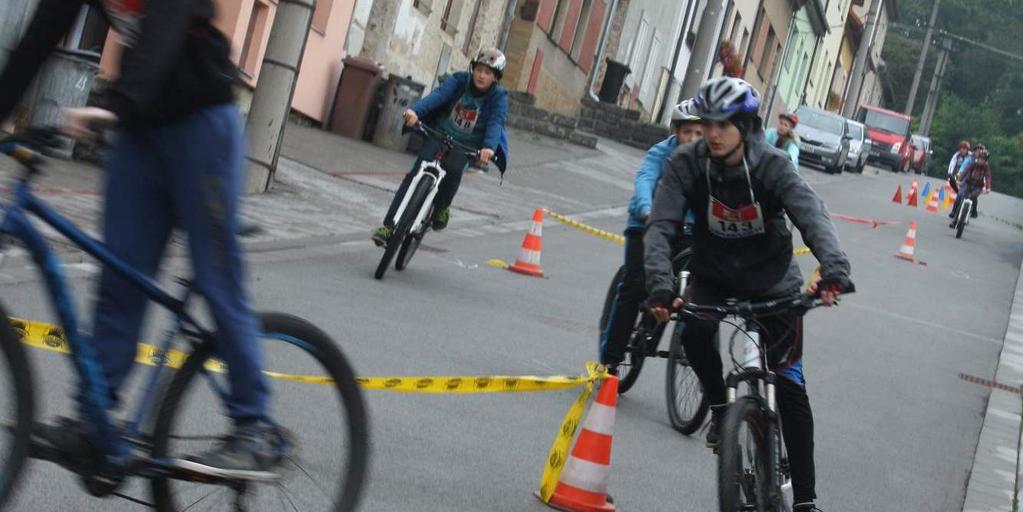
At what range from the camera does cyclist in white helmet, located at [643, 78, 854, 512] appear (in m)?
6.12

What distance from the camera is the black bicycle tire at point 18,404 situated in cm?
423

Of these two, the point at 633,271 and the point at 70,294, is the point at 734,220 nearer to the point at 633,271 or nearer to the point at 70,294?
the point at 633,271

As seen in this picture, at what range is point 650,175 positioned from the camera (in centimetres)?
938

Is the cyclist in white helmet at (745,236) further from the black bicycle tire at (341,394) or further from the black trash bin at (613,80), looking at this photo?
the black trash bin at (613,80)

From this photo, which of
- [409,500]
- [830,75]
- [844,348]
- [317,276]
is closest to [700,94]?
[409,500]

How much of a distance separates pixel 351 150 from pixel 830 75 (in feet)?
221

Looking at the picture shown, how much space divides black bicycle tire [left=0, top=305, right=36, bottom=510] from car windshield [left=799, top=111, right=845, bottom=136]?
145 feet

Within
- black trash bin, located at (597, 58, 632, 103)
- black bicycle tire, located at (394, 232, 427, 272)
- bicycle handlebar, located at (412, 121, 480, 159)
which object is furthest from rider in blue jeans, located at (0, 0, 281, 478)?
black trash bin, located at (597, 58, 632, 103)

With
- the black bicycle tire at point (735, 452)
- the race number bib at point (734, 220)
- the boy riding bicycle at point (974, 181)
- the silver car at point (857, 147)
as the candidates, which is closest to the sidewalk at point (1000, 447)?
the race number bib at point (734, 220)

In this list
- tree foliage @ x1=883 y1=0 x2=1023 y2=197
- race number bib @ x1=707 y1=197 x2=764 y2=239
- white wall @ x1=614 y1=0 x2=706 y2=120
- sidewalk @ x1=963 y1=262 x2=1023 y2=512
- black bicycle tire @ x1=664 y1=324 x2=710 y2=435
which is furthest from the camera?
tree foliage @ x1=883 y1=0 x2=1023 y2=197

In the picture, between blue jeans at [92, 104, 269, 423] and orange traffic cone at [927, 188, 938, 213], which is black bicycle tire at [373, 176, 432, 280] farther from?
orange traffic cone at [927, 188, 938, 213]

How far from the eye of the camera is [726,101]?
611 centimetres

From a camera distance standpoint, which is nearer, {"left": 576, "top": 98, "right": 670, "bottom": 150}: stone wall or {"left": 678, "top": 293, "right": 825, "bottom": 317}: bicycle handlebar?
{"left": 678, "top": 293, "right": 825, "bottom": 317}: bicycle handlebar

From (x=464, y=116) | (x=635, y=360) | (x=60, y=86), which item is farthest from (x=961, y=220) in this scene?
(x=635, y=360)
